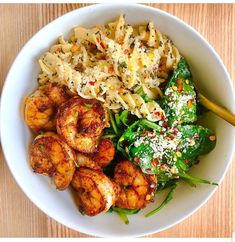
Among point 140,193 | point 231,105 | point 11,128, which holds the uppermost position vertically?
point 231,105

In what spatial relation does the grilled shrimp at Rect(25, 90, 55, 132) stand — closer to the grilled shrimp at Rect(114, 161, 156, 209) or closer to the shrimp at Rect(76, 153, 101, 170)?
the shrimp at Rect(76, 153, 101, 170)

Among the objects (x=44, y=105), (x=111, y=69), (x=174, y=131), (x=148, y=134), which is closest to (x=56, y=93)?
(x=44, y=105)

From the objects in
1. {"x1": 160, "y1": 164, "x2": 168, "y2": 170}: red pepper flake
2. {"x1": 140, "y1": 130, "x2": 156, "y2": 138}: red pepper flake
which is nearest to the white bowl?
{"x1": 160, "y1": 164, "x2": 168, "y2": 170}: red pepper flake

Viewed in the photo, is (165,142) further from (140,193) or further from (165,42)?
(165,42)

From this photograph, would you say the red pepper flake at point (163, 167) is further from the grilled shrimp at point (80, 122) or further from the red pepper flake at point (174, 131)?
the grilled shrimp at point (80, 122)

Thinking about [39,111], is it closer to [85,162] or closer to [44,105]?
[44,105]
